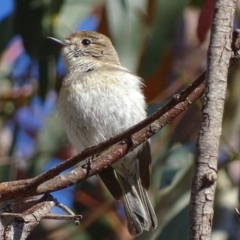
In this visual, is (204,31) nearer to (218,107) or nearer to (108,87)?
(108,87)

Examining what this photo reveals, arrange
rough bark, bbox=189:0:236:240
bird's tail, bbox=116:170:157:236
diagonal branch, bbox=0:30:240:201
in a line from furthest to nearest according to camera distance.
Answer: bird's tail, bbox=116:170:157:236, diagonal branch, bbox=0:30:240:201, rough bark, bbox=189:0:236:240

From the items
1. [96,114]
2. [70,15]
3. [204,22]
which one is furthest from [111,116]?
[70,15]

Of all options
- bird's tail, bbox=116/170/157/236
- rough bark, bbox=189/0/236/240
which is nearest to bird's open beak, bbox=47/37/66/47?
bird's tail, bbox=116/170/157/236

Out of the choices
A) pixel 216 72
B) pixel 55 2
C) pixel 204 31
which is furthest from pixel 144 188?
pixel 216 72

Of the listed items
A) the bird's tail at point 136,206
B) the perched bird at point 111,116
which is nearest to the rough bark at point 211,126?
the bird's tail at point 136,206

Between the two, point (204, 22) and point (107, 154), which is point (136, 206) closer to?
point (204, 22)

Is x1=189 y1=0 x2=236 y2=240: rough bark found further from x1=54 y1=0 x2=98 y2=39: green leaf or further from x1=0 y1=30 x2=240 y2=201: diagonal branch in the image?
x1=54 y1=0 x2=98 y2=39: green leaf

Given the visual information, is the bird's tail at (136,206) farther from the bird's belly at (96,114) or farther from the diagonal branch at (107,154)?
the diagonal branch at (107,154)
